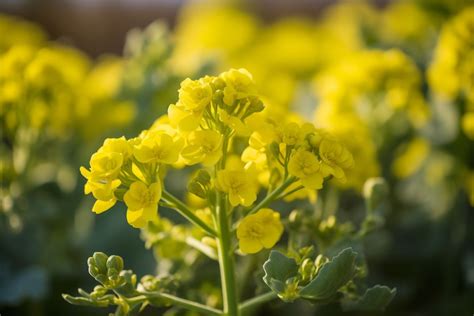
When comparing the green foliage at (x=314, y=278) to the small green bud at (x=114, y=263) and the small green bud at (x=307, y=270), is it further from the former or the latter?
the small green bud at (x=114, y=263)

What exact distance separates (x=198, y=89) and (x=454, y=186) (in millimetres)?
882

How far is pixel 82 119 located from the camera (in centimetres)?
157

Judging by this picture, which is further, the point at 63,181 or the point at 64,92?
the point at 63,181

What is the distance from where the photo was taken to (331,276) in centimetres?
68

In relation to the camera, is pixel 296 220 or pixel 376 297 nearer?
pixel 376 297

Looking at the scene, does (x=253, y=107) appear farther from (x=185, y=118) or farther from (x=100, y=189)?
(x=100, y=189)

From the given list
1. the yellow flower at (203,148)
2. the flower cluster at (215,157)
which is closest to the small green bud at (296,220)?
the flower cluster at (215,157)

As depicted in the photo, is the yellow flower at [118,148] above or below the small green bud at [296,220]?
above

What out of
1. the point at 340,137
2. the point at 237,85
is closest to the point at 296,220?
the point at 237,85

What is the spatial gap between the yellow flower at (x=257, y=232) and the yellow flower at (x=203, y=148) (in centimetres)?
8

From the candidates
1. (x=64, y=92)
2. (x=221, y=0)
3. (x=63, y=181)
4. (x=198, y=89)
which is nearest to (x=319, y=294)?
(x=198, y=89)

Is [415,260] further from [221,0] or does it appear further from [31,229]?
[221,0]

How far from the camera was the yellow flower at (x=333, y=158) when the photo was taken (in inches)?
28.8

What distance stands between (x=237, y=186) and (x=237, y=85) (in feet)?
0.39
